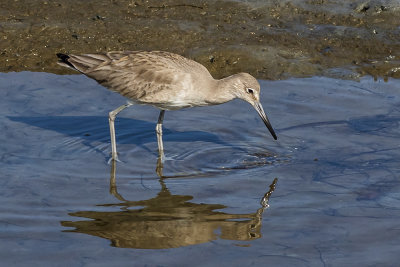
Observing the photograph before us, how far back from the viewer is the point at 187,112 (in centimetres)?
998

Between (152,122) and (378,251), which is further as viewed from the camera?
(152,122)

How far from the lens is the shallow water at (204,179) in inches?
256

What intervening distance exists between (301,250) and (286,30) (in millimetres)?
6177

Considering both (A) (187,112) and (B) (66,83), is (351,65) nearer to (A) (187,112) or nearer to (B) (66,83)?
(A) (187,112)

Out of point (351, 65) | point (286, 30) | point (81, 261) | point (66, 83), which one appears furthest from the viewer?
point (286, 30)

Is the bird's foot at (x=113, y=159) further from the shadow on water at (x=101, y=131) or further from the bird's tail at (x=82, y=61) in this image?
the bird's tail at (x=82, y=61)

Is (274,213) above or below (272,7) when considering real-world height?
below

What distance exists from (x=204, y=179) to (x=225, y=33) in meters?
4.43

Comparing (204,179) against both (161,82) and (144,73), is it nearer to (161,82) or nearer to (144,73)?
(161,82)

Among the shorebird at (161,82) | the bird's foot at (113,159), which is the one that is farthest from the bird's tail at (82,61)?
the bird's foot at (113,159)

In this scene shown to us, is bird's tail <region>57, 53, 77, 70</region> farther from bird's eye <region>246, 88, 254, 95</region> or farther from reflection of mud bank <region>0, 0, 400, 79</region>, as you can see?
bird's eye <region>246, 88, 254, 95</region>

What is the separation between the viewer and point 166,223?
277 inches

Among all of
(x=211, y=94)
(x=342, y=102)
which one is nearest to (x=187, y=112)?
(x=211, y=94)

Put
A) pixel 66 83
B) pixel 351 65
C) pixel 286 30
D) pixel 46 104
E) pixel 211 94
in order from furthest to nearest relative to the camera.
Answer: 1. pixel 286 30
2. pixel 351 65
3. pixel 66 83
4. pixel 46 104
5. pixel 211 94
